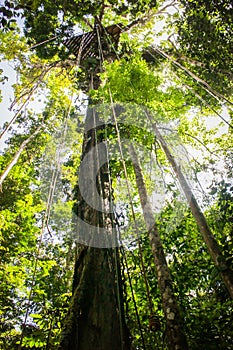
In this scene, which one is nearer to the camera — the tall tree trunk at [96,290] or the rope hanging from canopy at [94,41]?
the tall tree trunk at [96,290]

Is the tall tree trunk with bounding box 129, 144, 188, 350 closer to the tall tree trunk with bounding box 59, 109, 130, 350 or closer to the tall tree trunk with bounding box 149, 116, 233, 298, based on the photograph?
the tall tree trunk with bounding box 149, 116, 233, 298

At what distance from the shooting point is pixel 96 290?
94.0 inches

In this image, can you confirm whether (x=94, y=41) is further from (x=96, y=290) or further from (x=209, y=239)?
(x=96, y=290)

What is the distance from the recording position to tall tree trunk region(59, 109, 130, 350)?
201cm

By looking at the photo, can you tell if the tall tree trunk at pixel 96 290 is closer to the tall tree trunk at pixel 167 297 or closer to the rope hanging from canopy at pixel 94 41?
the tall tree trunk at pixel 167 297

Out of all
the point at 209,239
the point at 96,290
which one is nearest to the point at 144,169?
the point at 209,239

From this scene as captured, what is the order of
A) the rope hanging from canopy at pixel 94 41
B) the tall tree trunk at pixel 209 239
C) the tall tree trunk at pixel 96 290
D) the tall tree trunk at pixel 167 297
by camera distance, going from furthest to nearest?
the rope hanging from canopy at pixel 94 41 → the tall tree trunk at pixel 209 239 → the tall tree trunk at pixel 167 297 → the tall tree trunk at pixel 96 290

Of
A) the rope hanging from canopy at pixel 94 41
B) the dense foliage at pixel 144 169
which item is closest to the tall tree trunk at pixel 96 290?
the dense foliage at pixel 144 169

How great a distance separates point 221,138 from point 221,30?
3.70 m

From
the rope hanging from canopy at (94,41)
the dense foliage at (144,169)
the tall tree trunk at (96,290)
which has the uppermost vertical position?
the rope hanging from canopy at (94,41)

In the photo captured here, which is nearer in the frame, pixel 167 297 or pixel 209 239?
pixel 167 297

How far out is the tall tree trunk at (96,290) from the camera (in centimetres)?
201

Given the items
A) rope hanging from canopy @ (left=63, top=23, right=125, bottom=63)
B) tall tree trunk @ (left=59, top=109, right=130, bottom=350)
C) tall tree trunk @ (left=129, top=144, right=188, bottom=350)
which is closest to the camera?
tall tree trunk @ (left=59, top=109, right=130, bottom=350)

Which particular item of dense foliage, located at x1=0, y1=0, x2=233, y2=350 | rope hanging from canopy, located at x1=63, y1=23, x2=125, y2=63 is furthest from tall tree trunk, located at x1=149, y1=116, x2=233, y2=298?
rope hanging from canopy, located at x1=63, y1=23, x2=125, y2=63
